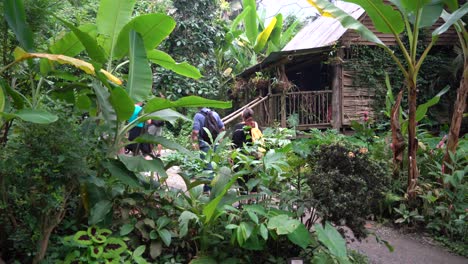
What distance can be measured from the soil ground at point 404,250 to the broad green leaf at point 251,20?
441 inches

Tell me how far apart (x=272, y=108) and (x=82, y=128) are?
8884 millimetres

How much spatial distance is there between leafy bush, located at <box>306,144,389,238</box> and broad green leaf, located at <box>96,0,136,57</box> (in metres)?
2.29

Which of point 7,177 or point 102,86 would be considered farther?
point 102,86

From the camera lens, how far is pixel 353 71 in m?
11.2

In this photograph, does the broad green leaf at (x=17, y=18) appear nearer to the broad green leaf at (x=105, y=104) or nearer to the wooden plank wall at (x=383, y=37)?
the broad green leaf at (x=105, y=104)

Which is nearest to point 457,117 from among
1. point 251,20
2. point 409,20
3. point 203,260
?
point 409,20

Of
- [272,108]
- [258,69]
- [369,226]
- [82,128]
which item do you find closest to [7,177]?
[82,128]

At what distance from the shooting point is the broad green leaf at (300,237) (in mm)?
3424

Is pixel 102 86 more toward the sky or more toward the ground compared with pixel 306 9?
more toward the ground

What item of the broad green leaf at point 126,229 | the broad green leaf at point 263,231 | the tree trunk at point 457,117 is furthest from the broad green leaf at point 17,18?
the tree trunk at point 457,117

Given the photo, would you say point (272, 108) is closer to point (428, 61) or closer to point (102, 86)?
point (428, 61)

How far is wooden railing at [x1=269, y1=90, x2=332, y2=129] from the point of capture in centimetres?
1130

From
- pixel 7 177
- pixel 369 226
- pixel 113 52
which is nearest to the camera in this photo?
pixel 7 177

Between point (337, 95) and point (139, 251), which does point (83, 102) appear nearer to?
point (139, 251)
